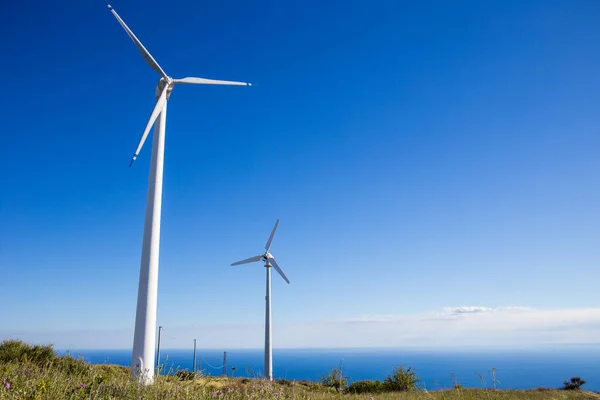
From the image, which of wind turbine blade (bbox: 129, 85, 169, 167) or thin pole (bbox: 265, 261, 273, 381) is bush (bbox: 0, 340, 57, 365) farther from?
thin pole (bbox: 265, 261, 273, 381)

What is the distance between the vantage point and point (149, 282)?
15.9m

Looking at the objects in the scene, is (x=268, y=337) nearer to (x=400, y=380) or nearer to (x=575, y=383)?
(x=400, y=380)

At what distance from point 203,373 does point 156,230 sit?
736cm

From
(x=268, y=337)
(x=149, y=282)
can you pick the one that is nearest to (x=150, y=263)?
(x=149, y=282)

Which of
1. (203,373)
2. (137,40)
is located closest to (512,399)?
(203,373)

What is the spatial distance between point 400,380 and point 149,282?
67.0 feet

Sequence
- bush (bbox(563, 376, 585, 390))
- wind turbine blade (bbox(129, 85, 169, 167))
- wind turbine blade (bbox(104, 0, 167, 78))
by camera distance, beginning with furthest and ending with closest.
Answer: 1. bush (bbox(563, 376, 585, 390))
2. wind turbine blade (bbox(104, 0, 167, 78))
3. wind turbine blade (bbox(129, 85, 169, 167))

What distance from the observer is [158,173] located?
58.5 ft

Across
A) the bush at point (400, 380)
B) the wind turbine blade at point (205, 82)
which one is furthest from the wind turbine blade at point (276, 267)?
the wind turbine blade at point (205, 82)

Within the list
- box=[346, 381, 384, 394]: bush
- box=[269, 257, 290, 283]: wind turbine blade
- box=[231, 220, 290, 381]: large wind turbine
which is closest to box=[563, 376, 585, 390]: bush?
box=[346, 381, 384, 394]: bush

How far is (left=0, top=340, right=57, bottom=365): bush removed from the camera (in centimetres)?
1941

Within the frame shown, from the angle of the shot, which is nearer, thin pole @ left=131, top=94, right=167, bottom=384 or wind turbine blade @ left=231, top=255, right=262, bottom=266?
thin pole @ left=131, top=94, right=167, bottom=384

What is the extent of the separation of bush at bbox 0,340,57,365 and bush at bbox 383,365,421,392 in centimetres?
2092

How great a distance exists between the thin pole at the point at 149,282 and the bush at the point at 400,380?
19080mm
